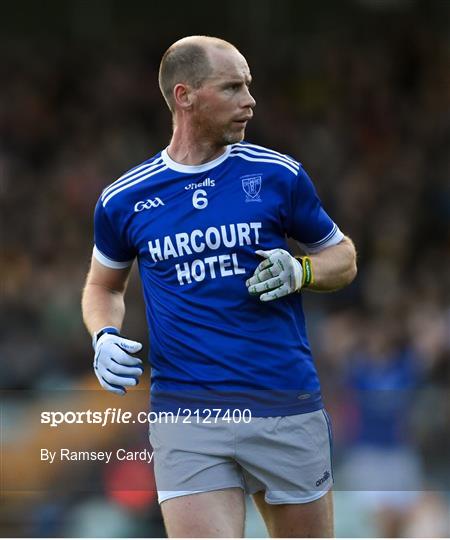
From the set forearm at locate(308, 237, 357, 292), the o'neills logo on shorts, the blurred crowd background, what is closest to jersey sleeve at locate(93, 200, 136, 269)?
forearm at locate(308, 237, 357, 292)

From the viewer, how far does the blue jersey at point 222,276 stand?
4.10 m

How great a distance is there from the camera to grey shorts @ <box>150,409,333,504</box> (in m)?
3.99

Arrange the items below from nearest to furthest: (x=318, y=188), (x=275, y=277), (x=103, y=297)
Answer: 1. (x=275, y=277)
2. (x=103, y=297)
3. (x=318, y=188)

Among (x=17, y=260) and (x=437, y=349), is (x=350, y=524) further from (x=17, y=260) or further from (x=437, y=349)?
(x=17, y=260)

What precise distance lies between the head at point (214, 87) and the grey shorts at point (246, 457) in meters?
1.03

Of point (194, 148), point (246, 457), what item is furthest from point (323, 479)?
point (194, 148)

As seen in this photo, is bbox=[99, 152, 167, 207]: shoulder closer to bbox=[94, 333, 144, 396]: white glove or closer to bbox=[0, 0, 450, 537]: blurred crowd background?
bbox=[94, 333, 144, 396]: white glove

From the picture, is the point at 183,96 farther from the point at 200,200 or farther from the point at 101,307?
the point at 101,307

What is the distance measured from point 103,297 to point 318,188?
6.81 m

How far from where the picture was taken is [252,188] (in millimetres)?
4164

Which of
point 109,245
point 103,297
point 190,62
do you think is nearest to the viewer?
point 190,62

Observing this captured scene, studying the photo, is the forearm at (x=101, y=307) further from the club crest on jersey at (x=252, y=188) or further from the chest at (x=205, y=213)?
the club crest on jersey at (x=252, y=188)

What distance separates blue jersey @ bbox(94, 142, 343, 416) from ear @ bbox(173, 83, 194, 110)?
0.73 ft

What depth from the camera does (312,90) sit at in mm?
12570
